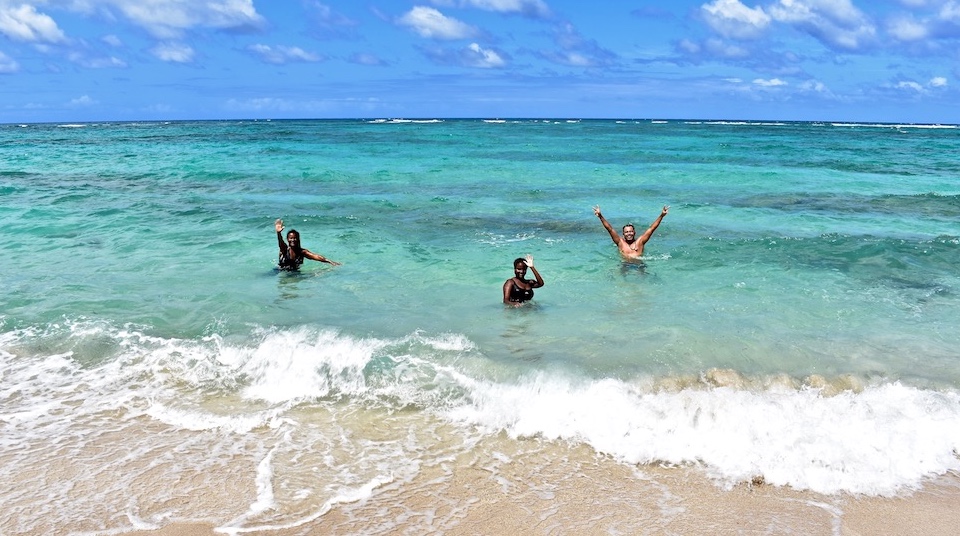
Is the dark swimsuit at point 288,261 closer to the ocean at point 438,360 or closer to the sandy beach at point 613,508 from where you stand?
the ocean at point 438,360

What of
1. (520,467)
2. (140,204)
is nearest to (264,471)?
(520,467)

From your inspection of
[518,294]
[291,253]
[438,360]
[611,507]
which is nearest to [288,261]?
[291,253]

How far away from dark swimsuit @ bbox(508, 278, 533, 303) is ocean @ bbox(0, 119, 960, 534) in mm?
185

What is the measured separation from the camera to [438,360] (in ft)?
24.8

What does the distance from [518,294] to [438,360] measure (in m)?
2.25

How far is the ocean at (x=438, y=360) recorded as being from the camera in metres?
5.39

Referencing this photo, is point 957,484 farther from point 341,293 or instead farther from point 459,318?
point 341,293

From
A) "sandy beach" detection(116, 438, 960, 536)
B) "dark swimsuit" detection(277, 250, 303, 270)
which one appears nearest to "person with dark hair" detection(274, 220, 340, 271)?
"dark swimsuit" detection(277, 250, 303, 270)

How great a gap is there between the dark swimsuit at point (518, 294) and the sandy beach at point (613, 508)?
4.08m

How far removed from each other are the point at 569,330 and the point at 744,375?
2075 mm

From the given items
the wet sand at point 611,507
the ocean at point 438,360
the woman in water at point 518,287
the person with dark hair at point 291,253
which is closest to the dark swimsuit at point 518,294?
the woman in water at point 518,287

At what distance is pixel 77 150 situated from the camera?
41.4 m

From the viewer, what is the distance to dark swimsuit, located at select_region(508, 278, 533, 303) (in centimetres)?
945

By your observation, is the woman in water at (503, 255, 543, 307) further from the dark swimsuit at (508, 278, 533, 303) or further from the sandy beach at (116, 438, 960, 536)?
the sandy beach at (116, 438, 960, 536)
